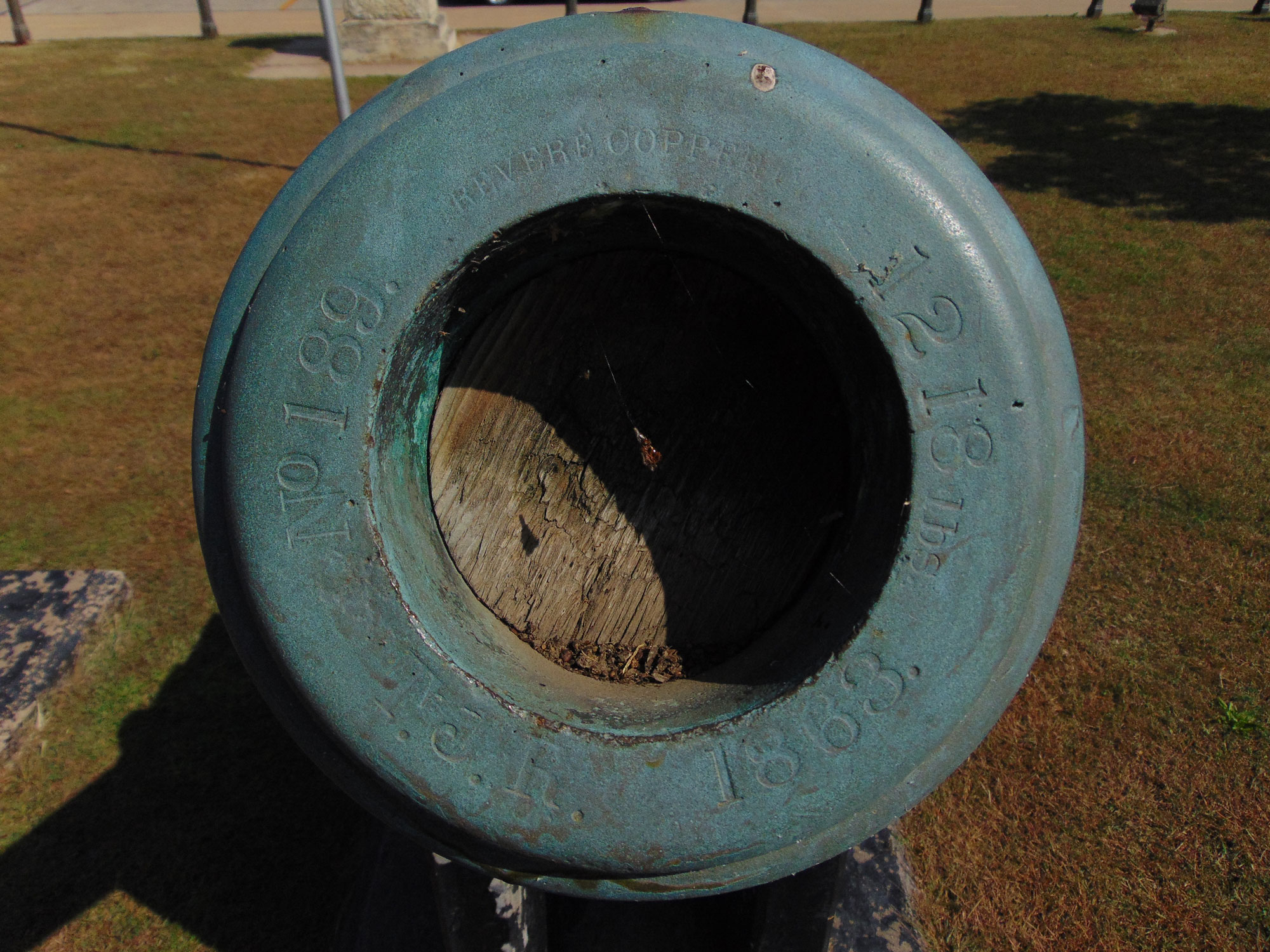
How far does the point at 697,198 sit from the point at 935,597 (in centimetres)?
70

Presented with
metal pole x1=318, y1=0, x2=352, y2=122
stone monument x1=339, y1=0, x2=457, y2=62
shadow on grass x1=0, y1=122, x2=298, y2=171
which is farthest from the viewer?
stone monument x1=339, y1=0, x2=457, y2=62

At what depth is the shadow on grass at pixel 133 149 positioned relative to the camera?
7750 millimetres

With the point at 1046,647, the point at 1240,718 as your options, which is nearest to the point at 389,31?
the point at 1046,647

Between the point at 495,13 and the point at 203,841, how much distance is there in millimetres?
13366

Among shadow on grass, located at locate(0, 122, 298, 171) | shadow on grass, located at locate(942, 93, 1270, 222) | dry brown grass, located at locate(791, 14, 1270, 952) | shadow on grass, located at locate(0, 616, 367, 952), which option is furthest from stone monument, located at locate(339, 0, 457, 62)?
shadow on grass, located at locate(0, 616, 367, 952)

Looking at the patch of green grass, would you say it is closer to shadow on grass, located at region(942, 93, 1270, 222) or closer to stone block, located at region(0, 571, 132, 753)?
stone block, located at region(0, 571, 132, 753)

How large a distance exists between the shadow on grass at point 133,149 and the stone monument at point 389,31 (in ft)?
10.2

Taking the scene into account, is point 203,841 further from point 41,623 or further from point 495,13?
point 495,13

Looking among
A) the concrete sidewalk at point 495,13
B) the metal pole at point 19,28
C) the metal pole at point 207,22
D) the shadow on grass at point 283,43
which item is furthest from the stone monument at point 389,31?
the metal pole at point 19,28

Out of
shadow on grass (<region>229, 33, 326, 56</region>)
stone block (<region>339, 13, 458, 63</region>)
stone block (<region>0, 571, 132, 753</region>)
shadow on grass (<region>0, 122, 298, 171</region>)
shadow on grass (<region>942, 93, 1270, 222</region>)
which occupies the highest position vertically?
shadow on grass (<region>942, 93, 1270, 222</region>)

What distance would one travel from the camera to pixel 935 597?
4.75 ft

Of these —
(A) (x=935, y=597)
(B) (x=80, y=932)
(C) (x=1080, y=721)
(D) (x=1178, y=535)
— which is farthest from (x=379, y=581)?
(D) (x=1178, y=535)

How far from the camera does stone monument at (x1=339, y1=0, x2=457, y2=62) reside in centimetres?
1047

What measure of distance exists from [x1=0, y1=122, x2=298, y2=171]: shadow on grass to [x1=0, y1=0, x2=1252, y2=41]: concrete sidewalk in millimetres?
4814
